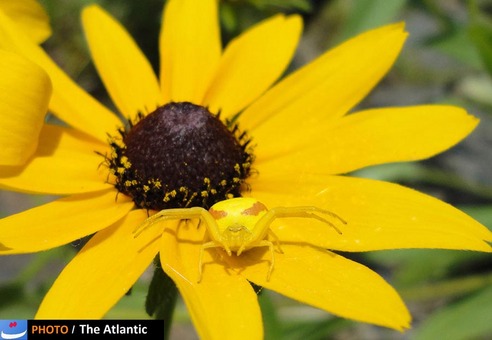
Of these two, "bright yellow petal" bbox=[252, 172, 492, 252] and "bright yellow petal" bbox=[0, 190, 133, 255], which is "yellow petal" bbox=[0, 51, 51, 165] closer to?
"bright yellow petal" bbox=[0, 190, 133, 255]

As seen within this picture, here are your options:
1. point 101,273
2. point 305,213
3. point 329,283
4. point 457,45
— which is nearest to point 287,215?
point 305,213

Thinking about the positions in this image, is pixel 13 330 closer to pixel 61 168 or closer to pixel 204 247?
pixel 61 168

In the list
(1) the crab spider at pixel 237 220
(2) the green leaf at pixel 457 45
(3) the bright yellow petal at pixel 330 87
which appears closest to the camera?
(1) the crab spider at pixel 237 220

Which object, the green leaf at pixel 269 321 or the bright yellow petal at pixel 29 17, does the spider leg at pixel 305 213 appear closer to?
the green leaf at pixel 269 321

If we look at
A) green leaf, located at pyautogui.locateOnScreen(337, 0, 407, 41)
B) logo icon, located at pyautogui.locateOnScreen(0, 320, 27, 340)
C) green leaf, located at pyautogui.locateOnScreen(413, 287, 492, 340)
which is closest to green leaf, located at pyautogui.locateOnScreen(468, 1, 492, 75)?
green leaf, located at pyautogui.locateOnScreen(337, 0, 407, 41)

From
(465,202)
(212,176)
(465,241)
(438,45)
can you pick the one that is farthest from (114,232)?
(465,202)

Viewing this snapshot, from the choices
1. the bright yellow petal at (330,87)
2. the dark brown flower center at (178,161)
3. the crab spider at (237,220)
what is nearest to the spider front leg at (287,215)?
the crab spider at (237,220)
